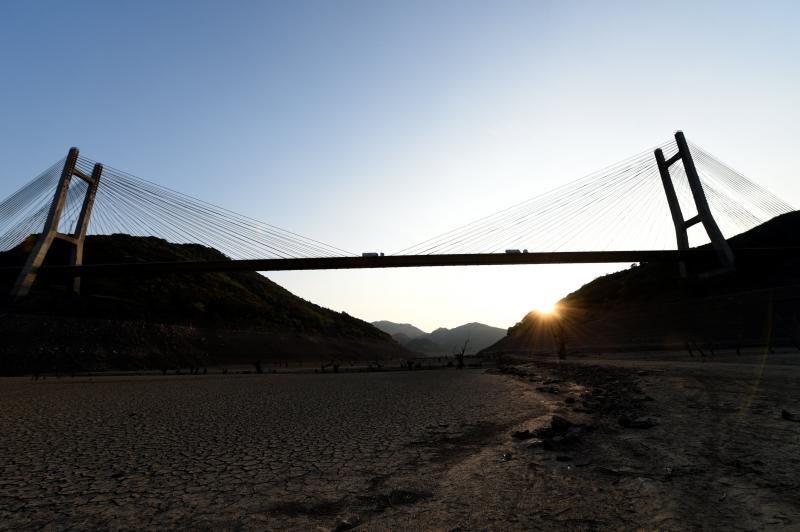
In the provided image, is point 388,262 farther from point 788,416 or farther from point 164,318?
point 788,416

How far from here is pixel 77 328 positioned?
33.4m

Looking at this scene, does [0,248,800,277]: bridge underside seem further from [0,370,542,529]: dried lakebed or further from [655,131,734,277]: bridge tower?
[0,370,542,529]: dried lakebed

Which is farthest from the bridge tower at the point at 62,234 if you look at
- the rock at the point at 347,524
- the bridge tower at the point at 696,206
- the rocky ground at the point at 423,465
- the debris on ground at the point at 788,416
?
the bridge tower at the point at 696,206

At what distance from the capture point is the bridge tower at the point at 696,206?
33500mm

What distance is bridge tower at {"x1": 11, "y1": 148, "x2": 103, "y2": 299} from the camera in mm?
31219

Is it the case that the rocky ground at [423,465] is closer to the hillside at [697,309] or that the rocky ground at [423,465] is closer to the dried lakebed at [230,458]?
the dried lakebed at [230,458]

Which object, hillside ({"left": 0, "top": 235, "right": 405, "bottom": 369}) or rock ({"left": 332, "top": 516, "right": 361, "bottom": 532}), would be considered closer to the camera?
rock ({"left": 332, "top": 516, "right": 361, "bottom": 532})

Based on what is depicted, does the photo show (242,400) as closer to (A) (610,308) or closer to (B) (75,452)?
(B) (75,452)

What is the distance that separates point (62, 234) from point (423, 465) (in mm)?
40042

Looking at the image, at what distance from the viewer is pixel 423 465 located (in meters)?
5.88

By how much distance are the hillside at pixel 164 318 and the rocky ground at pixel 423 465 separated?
27.6m

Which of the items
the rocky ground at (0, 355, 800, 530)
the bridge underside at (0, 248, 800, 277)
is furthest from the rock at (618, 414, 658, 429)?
the bridge underside at (0, 248, 800, 277)

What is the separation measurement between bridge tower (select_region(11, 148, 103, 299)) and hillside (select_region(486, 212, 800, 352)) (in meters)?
43.1

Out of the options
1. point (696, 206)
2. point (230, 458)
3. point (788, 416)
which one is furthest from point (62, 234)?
point (696, 206)
